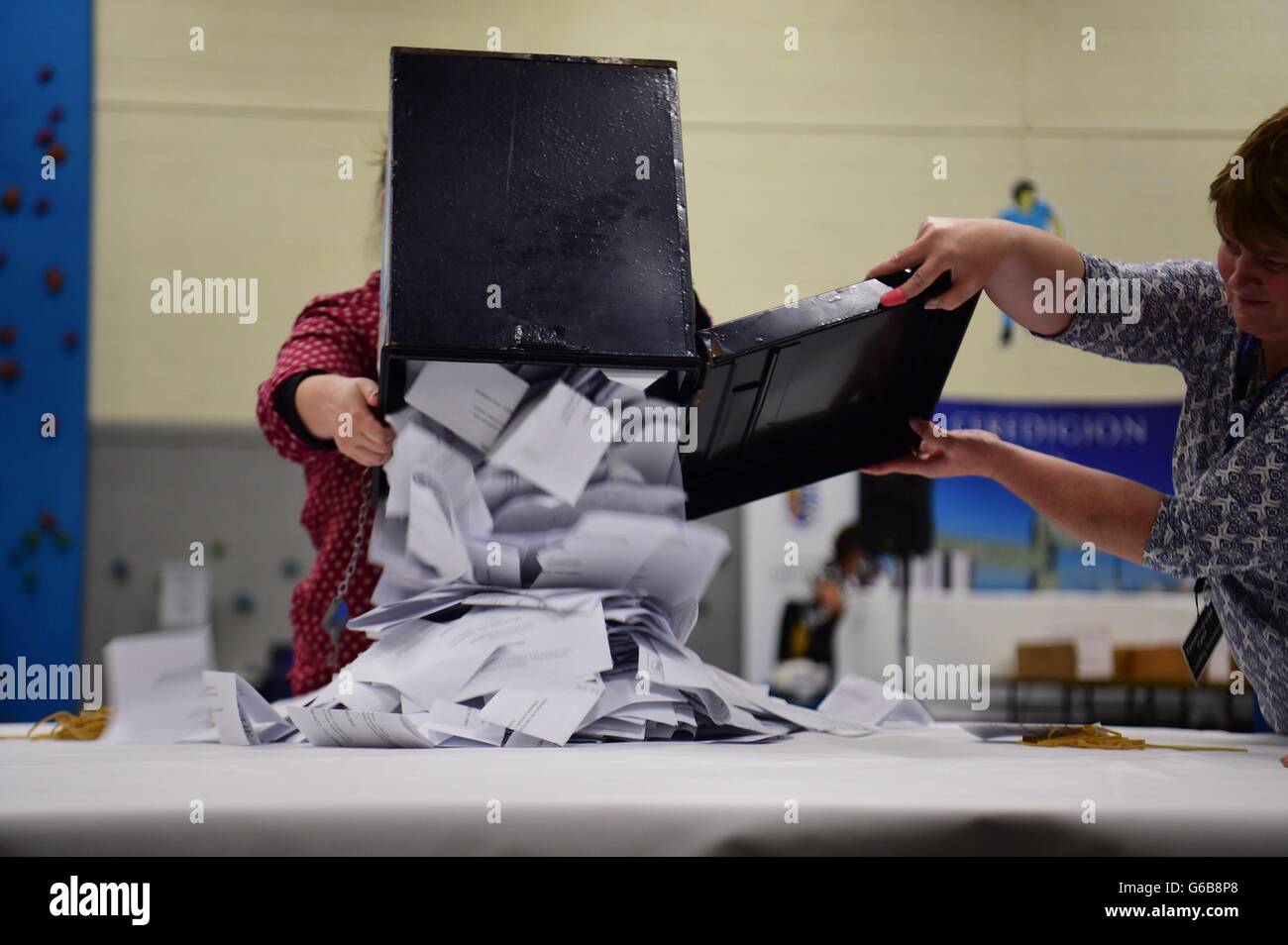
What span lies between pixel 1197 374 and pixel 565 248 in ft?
2.26

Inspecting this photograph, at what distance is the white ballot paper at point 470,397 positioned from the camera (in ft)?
3.17

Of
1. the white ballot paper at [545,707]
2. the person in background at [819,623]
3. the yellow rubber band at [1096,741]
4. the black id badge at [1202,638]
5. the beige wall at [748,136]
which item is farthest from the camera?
the beige wall at [748,136]

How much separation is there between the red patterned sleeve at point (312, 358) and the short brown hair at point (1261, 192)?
92cm

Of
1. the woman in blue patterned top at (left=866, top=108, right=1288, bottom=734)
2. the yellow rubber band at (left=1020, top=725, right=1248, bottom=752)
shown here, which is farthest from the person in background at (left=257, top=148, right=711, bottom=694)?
the yellow rubber band at (left=1020, top=725, right=1248, bottom=752)

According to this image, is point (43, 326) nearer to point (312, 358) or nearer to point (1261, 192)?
point (312, 358)

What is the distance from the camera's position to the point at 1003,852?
56 centimetres

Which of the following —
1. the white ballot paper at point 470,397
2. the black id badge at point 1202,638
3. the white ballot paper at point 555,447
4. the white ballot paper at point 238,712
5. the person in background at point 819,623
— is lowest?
the person in background at point 819,623

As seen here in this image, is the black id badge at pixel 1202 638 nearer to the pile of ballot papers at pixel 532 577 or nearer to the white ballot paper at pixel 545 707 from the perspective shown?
the pile of ballot papers at pixel 532 577

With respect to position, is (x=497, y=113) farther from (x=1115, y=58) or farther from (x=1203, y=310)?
(x=1115, y=58)

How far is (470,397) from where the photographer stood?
3.26 feet

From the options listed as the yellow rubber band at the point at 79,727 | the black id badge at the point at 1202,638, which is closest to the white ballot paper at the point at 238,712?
the yellow rubber band at the point at 79,727

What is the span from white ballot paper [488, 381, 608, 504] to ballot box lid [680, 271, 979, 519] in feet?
0.36

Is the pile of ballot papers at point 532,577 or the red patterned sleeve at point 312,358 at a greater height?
the red patterned sleeve at point 312,358
